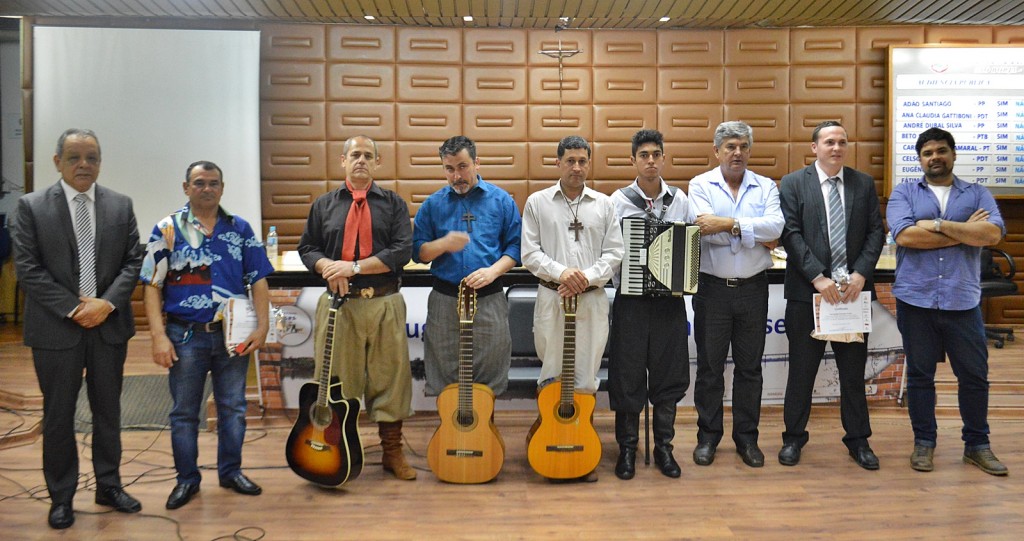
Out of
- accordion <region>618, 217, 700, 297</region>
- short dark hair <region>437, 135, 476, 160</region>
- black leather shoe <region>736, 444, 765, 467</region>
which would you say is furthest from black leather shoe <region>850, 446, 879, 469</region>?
short dark hair <region>437, 135, 476, 160</region>

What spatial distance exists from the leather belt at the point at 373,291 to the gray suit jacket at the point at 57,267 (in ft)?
3.02

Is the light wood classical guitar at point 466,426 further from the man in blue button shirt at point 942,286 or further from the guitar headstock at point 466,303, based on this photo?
the man in blue button shirt at point 942,286

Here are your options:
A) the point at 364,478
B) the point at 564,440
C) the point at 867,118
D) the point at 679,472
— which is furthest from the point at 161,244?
the point at 867,118

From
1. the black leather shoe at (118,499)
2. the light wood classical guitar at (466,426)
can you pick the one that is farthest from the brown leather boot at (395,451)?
the black leather shoe at (118,499)

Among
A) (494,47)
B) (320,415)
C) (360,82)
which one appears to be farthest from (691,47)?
(320,415)

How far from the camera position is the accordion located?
3434 millimetres

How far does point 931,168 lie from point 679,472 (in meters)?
1.92

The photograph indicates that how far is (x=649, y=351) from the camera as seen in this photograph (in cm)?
360

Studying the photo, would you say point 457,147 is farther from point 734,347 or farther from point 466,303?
point 734,347

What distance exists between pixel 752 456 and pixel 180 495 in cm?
265

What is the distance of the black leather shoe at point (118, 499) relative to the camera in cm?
314

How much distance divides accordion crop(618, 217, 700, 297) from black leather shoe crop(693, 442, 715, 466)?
2.81 feet

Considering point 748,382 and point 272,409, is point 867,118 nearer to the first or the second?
point 748,382

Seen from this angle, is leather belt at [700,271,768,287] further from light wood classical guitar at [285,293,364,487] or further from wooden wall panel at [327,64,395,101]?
wooden wall panel at [327,64,395,101]
